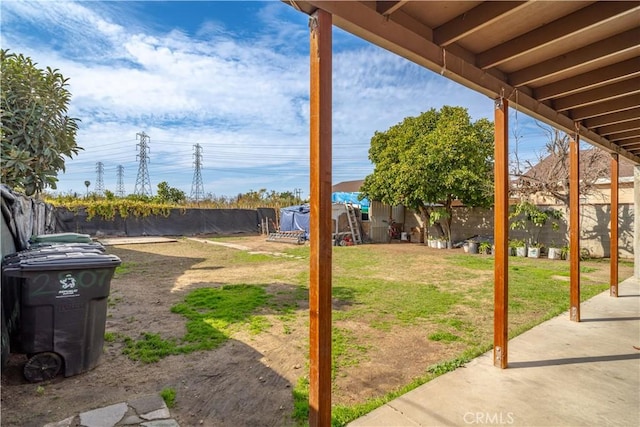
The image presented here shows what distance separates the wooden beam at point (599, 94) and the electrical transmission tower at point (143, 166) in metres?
29.5

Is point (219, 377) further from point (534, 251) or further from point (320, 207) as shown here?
point (534, 251)

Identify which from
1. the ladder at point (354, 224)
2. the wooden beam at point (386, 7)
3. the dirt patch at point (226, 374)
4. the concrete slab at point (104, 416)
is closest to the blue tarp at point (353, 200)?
the ladder at point (354, 224)

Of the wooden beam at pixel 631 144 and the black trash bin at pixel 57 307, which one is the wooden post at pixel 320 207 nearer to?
the black trash bin at pixel 57 307

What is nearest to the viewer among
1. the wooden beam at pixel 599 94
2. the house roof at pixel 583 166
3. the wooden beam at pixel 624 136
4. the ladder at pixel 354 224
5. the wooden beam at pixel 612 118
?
the wooden beam at pixel 599 94

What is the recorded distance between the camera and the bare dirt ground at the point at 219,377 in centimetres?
213

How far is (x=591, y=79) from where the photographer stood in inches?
107

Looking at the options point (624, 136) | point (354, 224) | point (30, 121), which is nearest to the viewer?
point (30, 121)

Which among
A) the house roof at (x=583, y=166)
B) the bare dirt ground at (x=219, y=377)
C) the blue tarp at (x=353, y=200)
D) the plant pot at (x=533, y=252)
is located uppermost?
the house roof at (x=583, y=166)

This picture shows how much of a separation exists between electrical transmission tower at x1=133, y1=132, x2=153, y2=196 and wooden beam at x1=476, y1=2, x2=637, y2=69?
29590 millimetres

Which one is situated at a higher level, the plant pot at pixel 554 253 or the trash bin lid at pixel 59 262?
the trash bin lid at pixel 59 262

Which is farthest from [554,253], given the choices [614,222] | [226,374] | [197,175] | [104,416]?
[197,175]

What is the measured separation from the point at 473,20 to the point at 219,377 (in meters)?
3.09

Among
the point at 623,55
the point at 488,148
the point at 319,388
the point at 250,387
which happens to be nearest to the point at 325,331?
the point at 319,388

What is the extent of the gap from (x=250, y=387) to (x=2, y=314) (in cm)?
197
